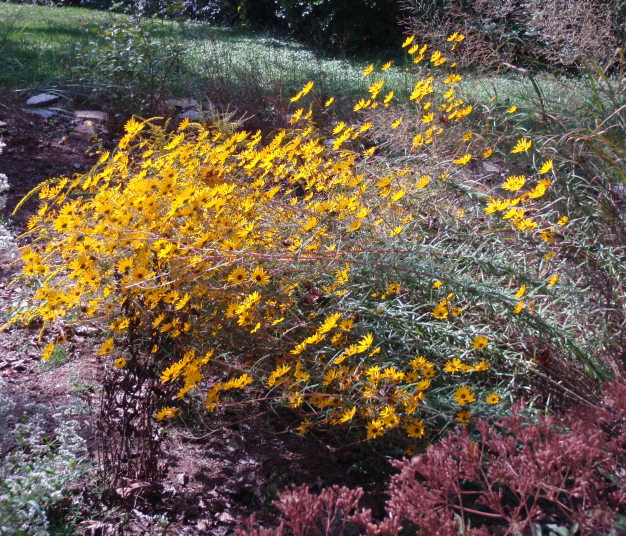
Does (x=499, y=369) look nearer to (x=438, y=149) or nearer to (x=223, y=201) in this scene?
(x=223, y=201)

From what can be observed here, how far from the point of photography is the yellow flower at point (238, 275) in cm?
208

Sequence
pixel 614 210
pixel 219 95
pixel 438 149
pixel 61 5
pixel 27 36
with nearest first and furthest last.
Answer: pixel 614 210
pixel 438 149
pixel 219 95
pixel 27 36
pixel 61 5

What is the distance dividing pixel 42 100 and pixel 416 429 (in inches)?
244

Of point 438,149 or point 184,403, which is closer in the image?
point 184,403

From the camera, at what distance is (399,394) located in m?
1.85

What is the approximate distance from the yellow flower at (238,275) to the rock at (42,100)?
5407 millimetres

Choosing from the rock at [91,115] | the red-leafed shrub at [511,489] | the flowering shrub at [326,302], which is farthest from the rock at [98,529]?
the rock at [91,115]

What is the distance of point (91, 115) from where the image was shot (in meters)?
6.23

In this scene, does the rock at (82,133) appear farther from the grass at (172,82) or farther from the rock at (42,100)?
the rock at (42,100)

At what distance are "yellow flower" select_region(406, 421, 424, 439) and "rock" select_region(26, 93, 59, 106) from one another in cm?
613

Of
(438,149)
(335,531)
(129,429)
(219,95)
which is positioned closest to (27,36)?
(219,95)

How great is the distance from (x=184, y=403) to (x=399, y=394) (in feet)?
3.63

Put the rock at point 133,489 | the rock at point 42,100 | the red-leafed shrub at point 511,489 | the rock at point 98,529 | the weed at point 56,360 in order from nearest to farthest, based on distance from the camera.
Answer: the red-leafed shrub at point 511,489
the rock at point 98,529
the rock at point 133,489
the weed at point 56,360
the rock at point 42,100

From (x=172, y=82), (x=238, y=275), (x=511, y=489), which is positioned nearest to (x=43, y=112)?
(x=172, y=82)
